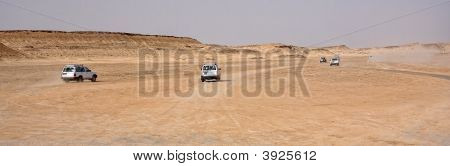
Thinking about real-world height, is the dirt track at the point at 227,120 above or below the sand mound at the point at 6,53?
below

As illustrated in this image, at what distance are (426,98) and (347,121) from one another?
996 cm

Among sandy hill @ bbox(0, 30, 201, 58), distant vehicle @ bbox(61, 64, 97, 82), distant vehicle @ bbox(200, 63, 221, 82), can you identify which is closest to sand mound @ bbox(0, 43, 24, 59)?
sandy hill @ bbox(0, 30, 201, 58)

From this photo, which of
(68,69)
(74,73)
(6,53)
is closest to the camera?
(74,73)

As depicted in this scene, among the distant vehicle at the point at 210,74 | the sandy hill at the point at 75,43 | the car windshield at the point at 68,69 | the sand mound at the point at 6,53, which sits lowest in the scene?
the distant vehicle at the point at 210,74

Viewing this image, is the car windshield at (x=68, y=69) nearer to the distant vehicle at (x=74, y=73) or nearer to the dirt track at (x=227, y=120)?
the distant vehicle at (x=74, y=73)

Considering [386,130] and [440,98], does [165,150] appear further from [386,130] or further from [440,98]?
[440,98]

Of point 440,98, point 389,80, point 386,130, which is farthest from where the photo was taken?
point 389,80

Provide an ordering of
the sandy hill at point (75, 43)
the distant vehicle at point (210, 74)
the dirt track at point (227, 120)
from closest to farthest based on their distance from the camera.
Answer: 1. the dirt track at point (227, 120)
2. the distant vehicle at point (210, 74)
3. the sandy hill at point (75, 43)

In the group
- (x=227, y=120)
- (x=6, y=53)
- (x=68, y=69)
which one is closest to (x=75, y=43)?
(x=6, y=53)

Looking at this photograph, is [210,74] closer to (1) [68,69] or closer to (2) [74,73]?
(2) [74,73]

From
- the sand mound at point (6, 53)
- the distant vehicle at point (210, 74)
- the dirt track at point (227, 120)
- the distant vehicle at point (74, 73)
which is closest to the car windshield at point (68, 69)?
the distant vehicle at point (74, 73)

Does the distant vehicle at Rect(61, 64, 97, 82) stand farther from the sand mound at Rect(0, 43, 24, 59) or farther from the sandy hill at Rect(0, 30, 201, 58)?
the sandy hill at Rect(0, 30, 201, 58)

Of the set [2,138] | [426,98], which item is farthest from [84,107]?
[426,98]

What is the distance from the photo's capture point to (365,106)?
68.6 ft
